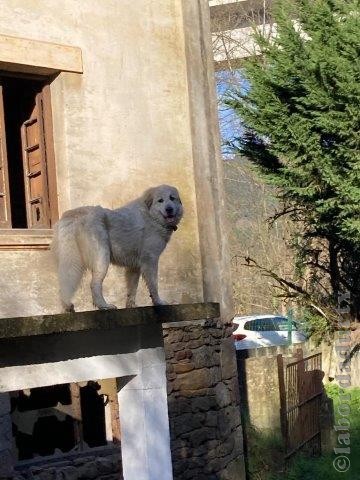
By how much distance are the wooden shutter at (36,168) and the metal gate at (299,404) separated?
3802 mm

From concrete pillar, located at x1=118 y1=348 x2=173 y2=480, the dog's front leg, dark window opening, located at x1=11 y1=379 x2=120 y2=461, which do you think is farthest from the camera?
dark window opening, located at x1=11 y1=379 x2=120 y2=461

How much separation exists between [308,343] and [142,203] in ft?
28.1

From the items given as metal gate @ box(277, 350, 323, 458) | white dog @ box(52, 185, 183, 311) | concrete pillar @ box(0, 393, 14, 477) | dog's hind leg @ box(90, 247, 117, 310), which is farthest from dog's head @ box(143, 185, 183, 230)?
metal gate @ box(277, 350, 323, 458)

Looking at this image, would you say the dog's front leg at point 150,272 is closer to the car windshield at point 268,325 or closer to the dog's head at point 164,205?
the dog's head at point 164,205

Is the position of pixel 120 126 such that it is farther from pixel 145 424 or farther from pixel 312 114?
pixel 145 424

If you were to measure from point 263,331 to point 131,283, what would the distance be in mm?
16607

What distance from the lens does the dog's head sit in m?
8.41

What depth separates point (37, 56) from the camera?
10375mm

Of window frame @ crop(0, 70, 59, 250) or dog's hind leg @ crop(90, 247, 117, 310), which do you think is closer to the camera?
dog's hind leg @ crop(90, 247, 117, 310)

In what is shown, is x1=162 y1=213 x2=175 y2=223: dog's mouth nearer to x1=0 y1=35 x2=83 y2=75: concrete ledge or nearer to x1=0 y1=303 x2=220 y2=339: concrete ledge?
x1=0 y1=303 x2=220 y2=339: concrete ledge

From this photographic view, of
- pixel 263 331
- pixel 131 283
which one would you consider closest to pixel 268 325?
pixel 263 331

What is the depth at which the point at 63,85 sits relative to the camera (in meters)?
10.7

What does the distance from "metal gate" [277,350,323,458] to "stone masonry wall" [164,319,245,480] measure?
767mm

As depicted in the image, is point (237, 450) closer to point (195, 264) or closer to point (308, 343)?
point (195, 264)
